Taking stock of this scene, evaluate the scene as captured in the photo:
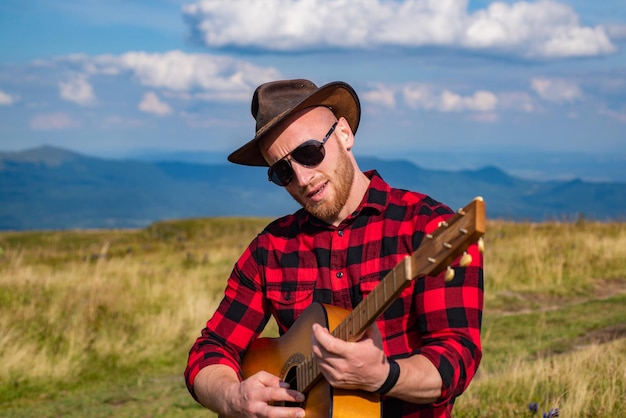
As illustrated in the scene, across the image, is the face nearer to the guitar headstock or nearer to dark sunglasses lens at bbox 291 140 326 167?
dark sunglasses lens at bbox 291 140 326 167

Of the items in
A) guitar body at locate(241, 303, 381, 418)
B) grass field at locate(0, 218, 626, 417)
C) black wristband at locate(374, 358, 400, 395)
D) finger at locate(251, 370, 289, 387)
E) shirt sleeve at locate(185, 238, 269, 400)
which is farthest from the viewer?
grass field at locate(0, 218, 626, 417)

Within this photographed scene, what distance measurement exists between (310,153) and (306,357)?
85 centimetres

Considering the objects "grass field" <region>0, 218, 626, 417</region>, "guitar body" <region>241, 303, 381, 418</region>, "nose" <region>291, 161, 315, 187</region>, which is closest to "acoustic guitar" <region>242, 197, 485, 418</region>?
"guitar body" <region>241, 303, 381, 418</region>

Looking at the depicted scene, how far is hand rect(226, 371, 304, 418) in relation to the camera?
279cm

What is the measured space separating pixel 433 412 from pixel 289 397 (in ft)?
1.80

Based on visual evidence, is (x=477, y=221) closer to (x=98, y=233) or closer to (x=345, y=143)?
(x=345, y=143)

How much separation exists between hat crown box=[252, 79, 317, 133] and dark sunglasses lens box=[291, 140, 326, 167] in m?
0.17

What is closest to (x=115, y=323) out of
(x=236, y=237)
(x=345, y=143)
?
(x=345, y=143)

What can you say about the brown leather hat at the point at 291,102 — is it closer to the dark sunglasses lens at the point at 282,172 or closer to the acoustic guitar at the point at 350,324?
the dark sunglasses lens at the point at 282,172

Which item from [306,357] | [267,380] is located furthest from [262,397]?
[306,357]

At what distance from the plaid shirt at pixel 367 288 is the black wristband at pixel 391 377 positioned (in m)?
0.19

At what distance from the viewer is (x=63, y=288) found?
33.1 feet

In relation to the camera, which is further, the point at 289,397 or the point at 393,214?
the point at 393,214

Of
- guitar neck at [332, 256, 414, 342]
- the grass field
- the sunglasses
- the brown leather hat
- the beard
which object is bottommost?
the grass field
